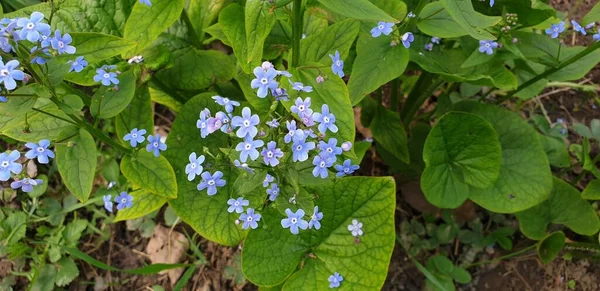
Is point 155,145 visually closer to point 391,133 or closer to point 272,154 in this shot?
point 272,154

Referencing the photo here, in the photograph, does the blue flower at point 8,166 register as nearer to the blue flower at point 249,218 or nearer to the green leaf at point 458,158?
the blue flower at point 249,218

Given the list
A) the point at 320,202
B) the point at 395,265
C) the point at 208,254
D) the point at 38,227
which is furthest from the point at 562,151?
the point at 38,227

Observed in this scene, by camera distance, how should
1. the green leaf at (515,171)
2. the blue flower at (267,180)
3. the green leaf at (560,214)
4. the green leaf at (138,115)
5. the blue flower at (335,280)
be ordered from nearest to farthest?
the blue flower at (267,180) < the blue flower at (335,280) < the green leaf at (138,115) < the green leaf at (515,171) < the green leaf at (560,214)

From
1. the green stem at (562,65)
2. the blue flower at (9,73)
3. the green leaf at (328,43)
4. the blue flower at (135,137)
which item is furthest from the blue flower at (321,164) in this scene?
the green stem at (562,65)

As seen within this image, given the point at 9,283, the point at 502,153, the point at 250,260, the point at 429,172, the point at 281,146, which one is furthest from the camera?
the point at 9,283

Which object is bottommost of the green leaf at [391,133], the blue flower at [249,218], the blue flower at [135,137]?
the green leaf at [391,133]

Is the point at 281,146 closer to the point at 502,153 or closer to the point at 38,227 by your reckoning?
the point at 502,153
